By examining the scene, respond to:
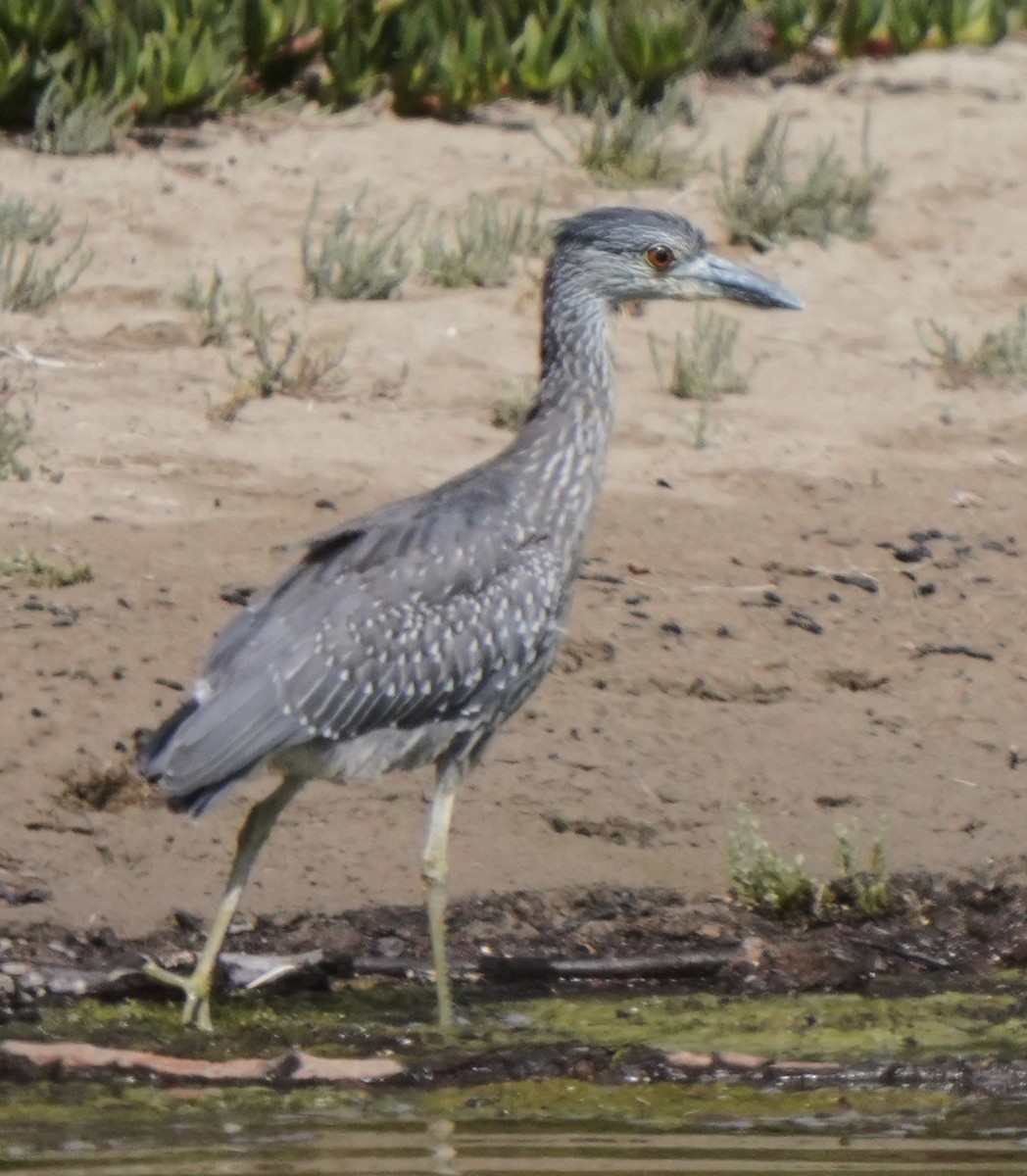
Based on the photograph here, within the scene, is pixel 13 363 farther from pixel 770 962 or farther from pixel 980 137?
pixel 980 137

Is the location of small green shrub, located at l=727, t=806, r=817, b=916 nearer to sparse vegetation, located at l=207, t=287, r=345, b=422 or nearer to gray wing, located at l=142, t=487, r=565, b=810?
gray wing, located at l=142, t=487, r=565, b=810

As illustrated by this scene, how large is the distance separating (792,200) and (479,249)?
167 centimetres

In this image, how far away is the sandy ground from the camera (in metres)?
8.16

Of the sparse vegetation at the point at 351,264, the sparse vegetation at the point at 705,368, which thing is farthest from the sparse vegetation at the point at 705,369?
the sparse vegetation at the point at 351,264

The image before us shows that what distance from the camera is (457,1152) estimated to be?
585 cm

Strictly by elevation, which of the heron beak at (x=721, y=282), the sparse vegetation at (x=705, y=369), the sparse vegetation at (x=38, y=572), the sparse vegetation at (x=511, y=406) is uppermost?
the heron beak at (x=721, y=282)

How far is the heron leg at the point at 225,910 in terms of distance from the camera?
6.91m

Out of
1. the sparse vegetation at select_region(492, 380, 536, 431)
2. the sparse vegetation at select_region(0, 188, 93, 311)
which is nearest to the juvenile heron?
the sparse vegetation at select_region(492, 380, 536, 431)

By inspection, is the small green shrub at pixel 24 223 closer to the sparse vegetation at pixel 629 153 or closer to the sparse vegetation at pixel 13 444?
the sparse vegetation at pixel 13 444

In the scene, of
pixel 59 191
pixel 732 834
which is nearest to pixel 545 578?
pixel 732 834

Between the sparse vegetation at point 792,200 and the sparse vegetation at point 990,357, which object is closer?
the sparse vegetation at point 990,357

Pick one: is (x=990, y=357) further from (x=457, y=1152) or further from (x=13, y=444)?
(x=457, y=1152)

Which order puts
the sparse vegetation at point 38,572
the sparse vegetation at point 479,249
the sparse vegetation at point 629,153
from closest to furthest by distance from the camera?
the sparse vegetation at point 38,572 → the sparse vegetation at point 479,249 → the sparse vegetation at point 629,153

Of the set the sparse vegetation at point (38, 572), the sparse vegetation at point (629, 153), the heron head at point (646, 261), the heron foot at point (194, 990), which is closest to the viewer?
the heron foot at point (194, 990)
